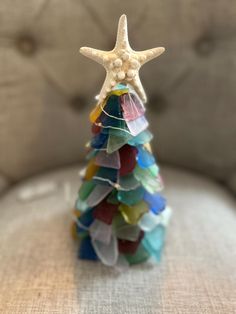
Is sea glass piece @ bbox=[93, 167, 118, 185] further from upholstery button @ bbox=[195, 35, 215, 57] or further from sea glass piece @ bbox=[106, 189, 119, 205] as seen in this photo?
upholstery button @ bbox=[195, 35, 215, 57]

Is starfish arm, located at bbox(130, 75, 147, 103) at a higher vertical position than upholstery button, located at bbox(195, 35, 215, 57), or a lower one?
lower

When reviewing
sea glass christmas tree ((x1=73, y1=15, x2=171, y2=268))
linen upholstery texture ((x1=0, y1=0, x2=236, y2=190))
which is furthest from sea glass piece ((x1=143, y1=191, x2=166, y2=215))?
linen upholstery texture ((x1=0, y1=0, x2=236, y2=190))

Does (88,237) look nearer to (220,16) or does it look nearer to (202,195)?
(202,195)

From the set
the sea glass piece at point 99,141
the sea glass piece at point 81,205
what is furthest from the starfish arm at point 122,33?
the sea glass piece at point 81,205

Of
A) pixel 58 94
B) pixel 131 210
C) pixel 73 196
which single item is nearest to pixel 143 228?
pixel 131 210

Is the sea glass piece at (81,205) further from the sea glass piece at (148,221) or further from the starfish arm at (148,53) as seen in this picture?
the starfish arm at (148,53)

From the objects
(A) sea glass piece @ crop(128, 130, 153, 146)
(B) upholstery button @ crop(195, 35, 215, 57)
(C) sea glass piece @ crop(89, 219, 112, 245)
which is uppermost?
(B) upholstery button @ crop(195, 35, 215, 57)
